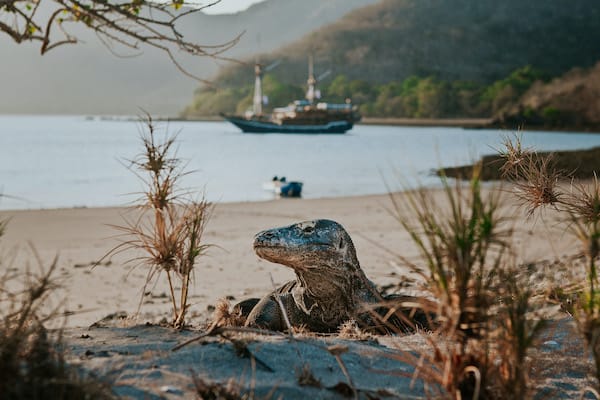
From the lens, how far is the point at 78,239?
55.2 feet

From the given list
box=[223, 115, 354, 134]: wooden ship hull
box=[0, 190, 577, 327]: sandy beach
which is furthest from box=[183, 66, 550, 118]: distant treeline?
box=[0, 190, 577, 327]: sandy beach

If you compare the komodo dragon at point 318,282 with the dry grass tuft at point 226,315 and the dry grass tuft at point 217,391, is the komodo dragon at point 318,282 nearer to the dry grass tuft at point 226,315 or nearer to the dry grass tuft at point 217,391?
the dry grass tuft at point 226,315

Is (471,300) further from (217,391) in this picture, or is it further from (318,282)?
(318,282)

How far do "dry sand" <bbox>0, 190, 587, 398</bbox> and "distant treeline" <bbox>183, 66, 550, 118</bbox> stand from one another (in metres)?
106

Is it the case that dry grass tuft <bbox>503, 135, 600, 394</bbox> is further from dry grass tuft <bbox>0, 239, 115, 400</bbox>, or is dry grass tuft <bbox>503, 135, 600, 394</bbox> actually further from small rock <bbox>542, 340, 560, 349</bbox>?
dry grass tuft <bbox>0, 239, 115, 400</bbox>

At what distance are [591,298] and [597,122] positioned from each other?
10676cm

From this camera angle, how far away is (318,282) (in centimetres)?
541

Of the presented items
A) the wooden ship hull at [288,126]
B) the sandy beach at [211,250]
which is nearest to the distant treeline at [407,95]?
the wooden ship hull at [288,126]

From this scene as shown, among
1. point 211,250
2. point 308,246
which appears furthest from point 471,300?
point 211,250

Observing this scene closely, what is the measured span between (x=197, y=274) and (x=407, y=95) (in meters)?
135

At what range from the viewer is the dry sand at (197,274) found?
3.39 m

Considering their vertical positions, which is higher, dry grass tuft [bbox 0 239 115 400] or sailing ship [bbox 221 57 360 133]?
sailing ship [bbox 221 57 360 133]

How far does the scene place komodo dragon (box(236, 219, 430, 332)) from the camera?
5039 mm

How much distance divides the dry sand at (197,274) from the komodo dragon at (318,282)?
0.47 m
